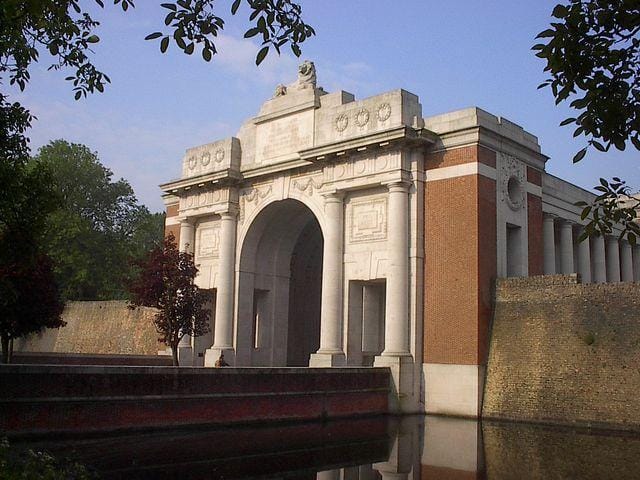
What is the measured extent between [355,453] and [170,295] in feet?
39.2

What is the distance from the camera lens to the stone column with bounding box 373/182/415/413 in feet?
71.5

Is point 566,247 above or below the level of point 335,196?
below

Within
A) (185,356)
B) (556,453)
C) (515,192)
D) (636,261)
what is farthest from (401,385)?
(636,261)

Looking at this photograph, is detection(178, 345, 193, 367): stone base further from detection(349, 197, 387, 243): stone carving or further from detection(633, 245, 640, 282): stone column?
detection(633, 245, 640, 282): stone column

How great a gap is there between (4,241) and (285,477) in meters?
5.87

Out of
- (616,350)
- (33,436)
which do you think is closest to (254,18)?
(33,436)

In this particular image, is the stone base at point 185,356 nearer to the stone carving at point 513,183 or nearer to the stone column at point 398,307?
the stone column at point 398,307

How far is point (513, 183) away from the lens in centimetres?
2384

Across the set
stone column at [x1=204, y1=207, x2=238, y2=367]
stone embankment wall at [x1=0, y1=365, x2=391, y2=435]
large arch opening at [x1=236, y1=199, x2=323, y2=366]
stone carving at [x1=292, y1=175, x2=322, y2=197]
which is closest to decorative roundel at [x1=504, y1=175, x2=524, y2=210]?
stone carving at [x1=292, y1=175, x2=322, y2=197]

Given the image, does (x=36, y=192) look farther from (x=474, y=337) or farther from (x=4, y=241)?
(x=474, y=337)

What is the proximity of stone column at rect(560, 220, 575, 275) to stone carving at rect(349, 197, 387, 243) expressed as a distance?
8.87 metres

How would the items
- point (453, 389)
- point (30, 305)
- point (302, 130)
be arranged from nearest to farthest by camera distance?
1. point (453, 389)
2. point (30, 305)
3. point (302, 130)

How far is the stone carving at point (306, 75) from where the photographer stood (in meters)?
27.4

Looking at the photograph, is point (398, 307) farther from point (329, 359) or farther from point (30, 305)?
point (30, 305)
